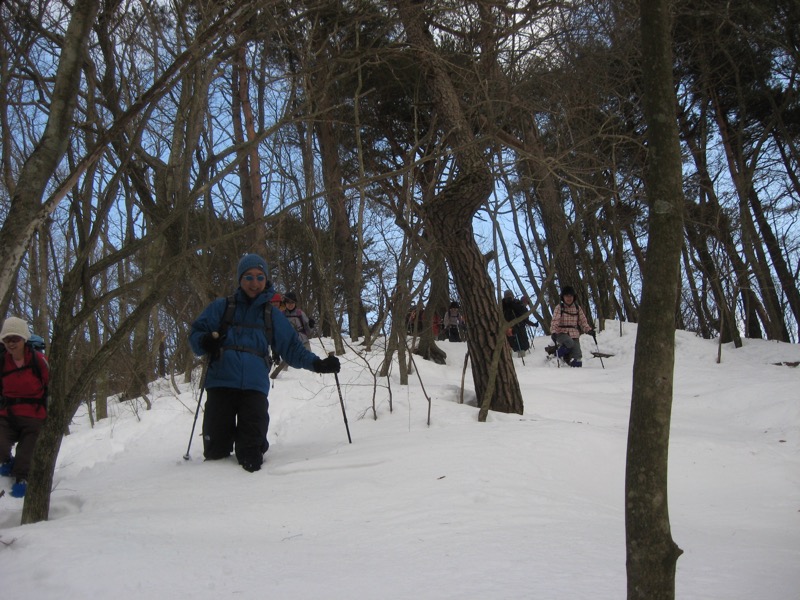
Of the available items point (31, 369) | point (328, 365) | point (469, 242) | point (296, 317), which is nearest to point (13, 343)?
point (31, 369)

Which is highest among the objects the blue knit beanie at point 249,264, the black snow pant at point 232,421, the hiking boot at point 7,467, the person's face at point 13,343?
the blue knit beanie at point 249,264

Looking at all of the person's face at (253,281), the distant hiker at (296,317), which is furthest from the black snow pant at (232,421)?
the distant hiker at (296,317)

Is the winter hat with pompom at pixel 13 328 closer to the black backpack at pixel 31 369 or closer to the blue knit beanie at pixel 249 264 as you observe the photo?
the black backpack at pixel 31 369

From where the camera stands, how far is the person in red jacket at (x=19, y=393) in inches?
184

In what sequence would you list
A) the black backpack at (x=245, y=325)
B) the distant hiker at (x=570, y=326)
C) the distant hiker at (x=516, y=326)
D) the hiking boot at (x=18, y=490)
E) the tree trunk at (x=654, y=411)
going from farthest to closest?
the distant hiker at (x=516, y=326) < the distant hiker at (x=570, y=326) < the black backpack at (x=245, y=325) < the hiking boot at (x=18, y=490) < the tree trunk at (x=654, y=411)

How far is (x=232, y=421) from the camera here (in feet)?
15.3

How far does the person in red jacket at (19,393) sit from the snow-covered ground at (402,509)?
498mm

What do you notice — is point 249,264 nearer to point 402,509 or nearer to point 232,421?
point 232,421

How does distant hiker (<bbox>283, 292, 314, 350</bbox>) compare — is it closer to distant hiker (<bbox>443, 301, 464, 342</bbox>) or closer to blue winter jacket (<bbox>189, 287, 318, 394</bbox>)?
blue winter jacket (<bbox>189, 287, 318, 394</bbox>)

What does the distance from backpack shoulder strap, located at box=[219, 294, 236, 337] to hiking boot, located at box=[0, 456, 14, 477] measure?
1.89 m

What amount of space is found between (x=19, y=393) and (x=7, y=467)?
1.83 feet

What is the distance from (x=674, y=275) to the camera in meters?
1.55

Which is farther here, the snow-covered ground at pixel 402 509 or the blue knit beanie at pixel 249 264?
the blue knit beanie at pixel 249 264

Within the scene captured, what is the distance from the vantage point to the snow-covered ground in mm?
2197
